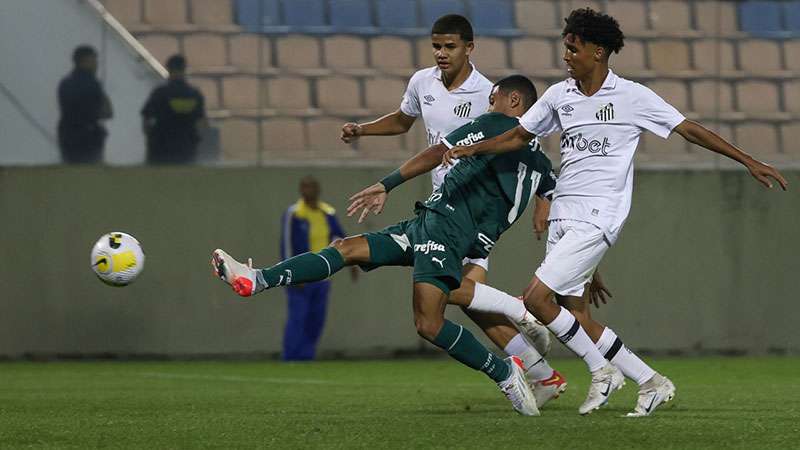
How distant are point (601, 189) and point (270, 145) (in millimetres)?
8326

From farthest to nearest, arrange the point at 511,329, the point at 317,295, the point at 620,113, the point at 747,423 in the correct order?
the point at 317,295 → the point at 511,329 → the point at 620,113 → the point at 747,423

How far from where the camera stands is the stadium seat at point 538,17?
54.5 feet

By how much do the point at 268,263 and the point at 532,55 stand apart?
3525mm

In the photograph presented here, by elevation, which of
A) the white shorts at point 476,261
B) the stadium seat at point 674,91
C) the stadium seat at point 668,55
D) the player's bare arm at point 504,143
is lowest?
the white shorts at point 476,261

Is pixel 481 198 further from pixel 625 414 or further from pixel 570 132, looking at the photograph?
pixel 625 414

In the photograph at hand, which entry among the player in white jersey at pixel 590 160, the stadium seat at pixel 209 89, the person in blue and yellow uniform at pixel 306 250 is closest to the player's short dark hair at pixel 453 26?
the player in white jersey at pixel 590 160

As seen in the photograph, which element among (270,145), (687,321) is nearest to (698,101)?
(687,321)

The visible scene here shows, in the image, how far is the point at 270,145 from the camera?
16.2 m

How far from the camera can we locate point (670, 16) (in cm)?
1684

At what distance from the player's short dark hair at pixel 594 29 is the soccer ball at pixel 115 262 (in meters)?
2.86

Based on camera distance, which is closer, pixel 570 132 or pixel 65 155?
pixel 570 132

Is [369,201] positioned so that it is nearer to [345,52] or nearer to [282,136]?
[282,136]

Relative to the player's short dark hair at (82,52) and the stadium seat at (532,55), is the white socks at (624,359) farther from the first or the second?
the player's short dark hair at (82,52)

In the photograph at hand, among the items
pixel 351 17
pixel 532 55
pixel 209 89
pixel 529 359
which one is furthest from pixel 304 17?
pixel 529 359
